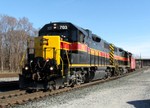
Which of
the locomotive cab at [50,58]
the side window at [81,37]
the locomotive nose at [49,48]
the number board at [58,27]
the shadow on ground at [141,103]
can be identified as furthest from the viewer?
the side window at [81,37]

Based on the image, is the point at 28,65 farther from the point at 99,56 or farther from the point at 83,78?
the point at 99,56

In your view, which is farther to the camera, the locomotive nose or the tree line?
the tree line

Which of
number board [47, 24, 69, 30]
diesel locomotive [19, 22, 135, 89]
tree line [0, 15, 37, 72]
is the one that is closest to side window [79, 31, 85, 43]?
diesel locomotive [19, 22, 135, 89]

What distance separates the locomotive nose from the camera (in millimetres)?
17078

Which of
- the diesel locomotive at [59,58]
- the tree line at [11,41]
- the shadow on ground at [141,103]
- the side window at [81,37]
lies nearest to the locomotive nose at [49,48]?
the diesel locomotive at [59,58]

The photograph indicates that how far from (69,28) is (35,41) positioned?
2.40 m

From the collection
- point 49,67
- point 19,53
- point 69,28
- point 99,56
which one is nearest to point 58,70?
point 49,67

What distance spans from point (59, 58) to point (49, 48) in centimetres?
78

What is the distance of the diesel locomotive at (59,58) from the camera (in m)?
16.1

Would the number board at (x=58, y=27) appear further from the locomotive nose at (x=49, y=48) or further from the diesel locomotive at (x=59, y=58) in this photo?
the locomotive nose at (x=49, y=48)

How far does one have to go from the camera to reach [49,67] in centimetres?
1634

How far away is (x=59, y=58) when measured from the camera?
17.1 m

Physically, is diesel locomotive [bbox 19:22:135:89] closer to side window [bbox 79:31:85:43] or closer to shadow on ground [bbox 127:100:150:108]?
side window [bbox 79:31:85:43]

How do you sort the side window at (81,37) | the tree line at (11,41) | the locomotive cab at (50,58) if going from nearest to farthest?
the locomotive cab at (50,58), the side window at (81,37), the tree line at (11,41)
